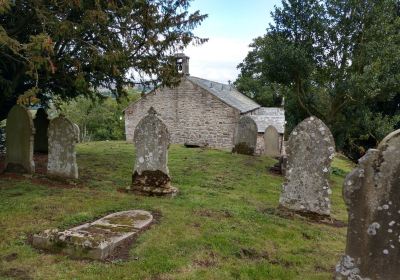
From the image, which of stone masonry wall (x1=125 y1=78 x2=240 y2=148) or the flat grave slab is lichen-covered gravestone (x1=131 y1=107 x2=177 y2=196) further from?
stone masonry wall (x1=125 y1=78 x2=240 y2=148)

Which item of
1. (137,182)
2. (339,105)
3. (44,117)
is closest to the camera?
(137,182)

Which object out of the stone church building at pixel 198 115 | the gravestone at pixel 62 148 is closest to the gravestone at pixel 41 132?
→ the gravestone at pixel 62 148

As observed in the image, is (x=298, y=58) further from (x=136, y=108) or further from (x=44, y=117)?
(x=136, y=108)

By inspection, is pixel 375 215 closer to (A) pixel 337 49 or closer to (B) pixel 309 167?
Answer: (B) pixel 309 167

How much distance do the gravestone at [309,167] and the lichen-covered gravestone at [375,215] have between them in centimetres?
423

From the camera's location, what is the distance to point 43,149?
51.2ft

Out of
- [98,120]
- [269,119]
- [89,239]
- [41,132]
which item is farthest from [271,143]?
[98,120]

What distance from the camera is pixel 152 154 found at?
1009cm

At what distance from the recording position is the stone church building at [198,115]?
Answer: 29.9 m

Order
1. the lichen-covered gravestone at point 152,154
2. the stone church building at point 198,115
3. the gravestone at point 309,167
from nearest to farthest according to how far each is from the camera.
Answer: the gravestone at point 309,167 < the lichen-covered gravestone at point 152,154 < the stone church building at point 198,115

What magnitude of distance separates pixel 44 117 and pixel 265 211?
32.4 feet

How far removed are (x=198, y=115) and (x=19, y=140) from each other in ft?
68.7

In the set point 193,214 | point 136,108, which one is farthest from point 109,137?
point 193,214

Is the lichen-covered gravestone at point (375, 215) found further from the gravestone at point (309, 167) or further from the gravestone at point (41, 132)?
the gravestone at point (41, 132)
